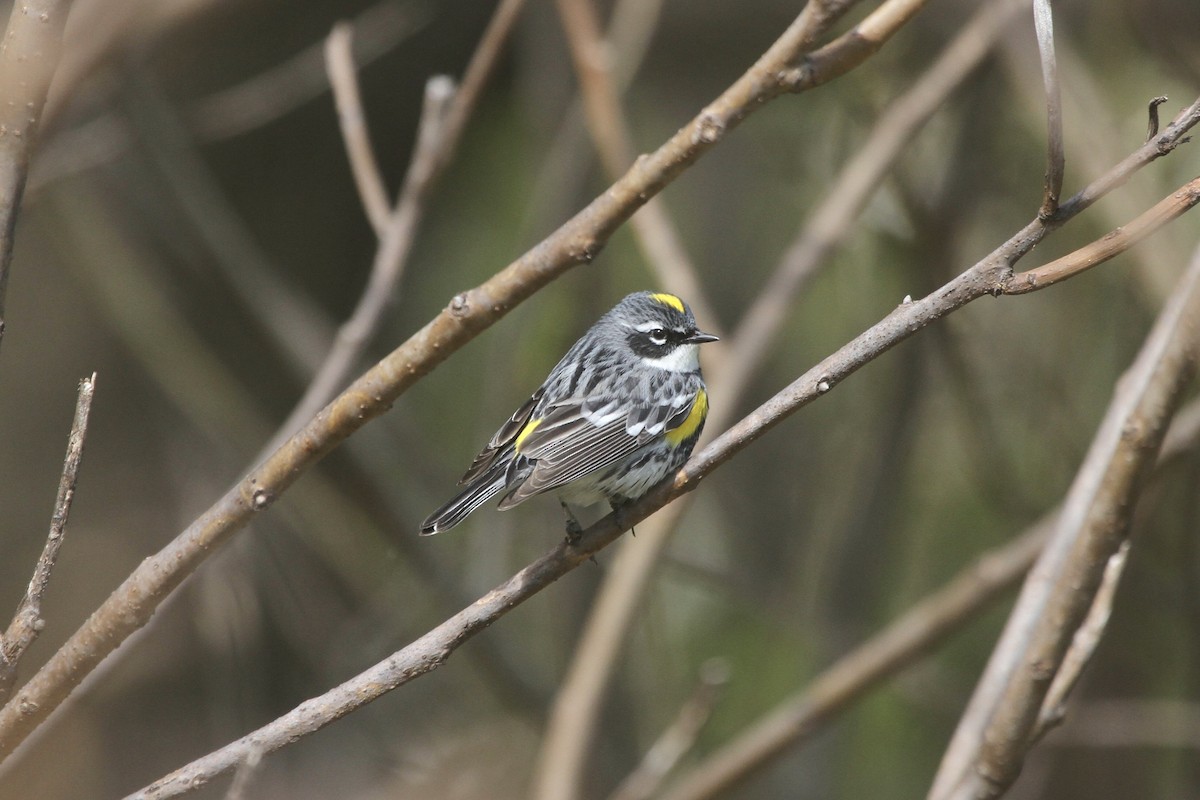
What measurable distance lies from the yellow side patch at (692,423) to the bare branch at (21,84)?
2.05 m

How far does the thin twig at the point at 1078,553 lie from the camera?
2531mm

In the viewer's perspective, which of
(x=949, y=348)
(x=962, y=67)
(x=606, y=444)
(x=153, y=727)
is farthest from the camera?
(x=153, y=727)

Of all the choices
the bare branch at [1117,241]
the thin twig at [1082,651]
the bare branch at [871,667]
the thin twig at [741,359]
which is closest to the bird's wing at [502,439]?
the thin twig at [741,359]

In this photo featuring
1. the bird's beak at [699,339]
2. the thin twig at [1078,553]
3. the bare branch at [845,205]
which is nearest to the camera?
the thin twig at [1078,553]

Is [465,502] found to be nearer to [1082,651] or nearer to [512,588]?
[512,588]

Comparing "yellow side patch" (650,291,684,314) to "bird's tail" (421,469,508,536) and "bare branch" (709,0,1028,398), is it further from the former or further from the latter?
"bird's tail" (421,469,508,536)

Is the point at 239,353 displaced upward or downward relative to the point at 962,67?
upward

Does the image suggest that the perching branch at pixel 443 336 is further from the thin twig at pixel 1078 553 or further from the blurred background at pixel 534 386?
the blurred background at pixel 534 386

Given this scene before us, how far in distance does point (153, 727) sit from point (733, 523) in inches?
131

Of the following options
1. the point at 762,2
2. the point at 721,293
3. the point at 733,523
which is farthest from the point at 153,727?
the point at 762,2

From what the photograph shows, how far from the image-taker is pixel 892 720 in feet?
21.6

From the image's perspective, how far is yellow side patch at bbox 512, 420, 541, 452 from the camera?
3.53 metres

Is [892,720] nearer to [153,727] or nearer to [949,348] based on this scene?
[949,348]

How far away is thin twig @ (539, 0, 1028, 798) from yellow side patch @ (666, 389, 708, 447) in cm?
35
